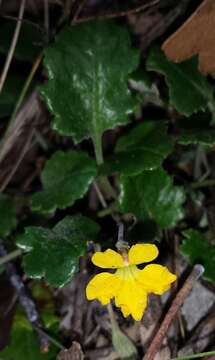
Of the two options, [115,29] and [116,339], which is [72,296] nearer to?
[116,339]

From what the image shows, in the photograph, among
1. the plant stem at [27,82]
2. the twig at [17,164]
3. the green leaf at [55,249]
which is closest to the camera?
the green leaf at [55,249]

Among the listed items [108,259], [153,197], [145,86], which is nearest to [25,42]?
[145,86]

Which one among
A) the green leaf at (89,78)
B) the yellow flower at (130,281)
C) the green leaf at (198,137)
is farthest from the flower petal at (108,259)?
the green leaf at (89,78)

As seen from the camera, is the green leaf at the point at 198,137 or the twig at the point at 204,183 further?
the twig at the point at 204,183

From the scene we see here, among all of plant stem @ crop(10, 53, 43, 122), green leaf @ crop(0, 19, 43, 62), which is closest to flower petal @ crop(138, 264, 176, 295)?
plant stem @ crop(10, 53, 43, 122)

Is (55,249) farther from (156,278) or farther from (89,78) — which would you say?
(89,78)

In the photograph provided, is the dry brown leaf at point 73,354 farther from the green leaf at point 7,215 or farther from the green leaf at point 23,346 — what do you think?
the green leaf at point 7,215

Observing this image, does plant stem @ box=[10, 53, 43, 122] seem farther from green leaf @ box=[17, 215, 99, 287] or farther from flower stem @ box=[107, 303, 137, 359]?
flower stem @ box=[107, 303, 137, 359]
